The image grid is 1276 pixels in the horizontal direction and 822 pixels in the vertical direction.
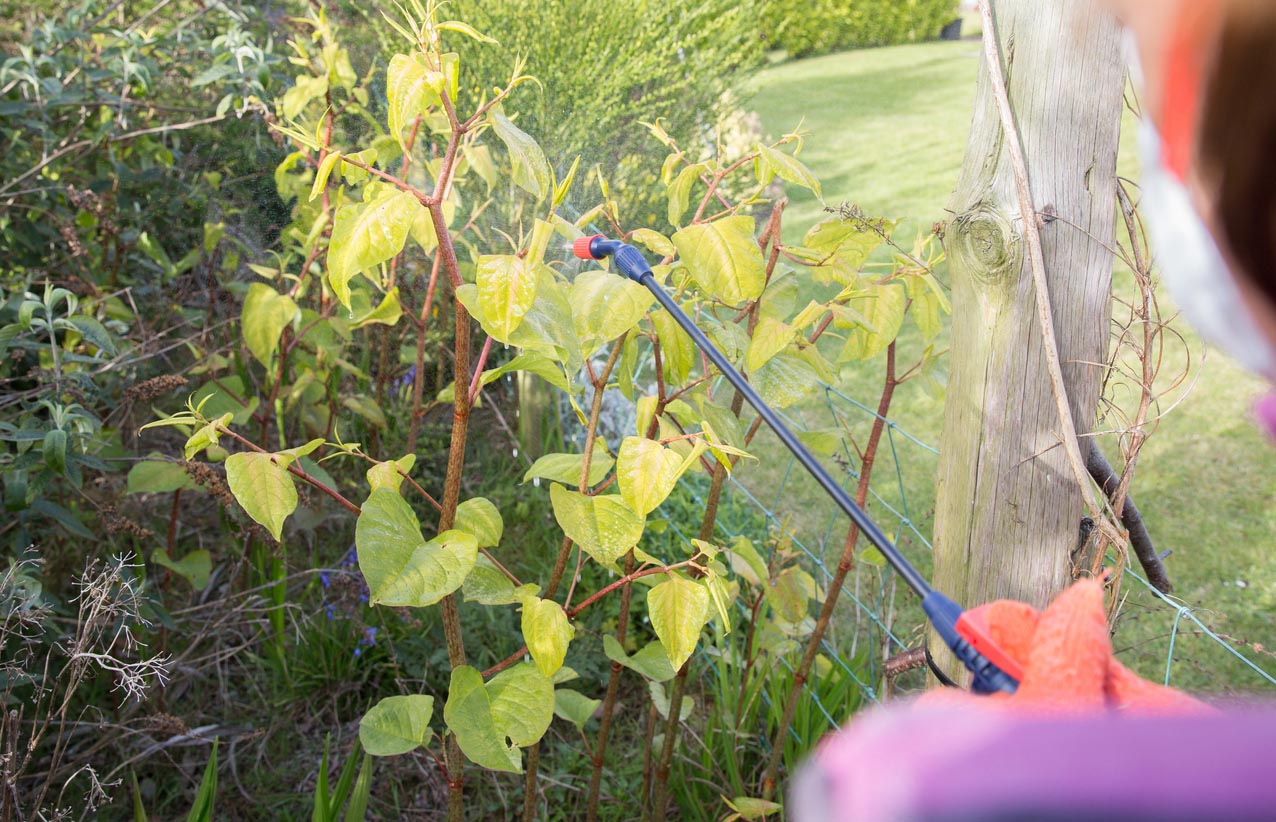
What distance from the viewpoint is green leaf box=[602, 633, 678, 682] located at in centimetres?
138

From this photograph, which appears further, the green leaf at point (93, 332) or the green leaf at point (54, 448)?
the green leaf at point (93, 332)

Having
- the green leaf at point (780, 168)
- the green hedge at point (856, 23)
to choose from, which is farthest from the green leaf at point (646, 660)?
the green hedge at point (856, 23)

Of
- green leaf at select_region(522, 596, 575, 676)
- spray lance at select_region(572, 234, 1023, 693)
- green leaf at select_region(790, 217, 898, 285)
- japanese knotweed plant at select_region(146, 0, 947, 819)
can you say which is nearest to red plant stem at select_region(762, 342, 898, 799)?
japanese knotweed plant at select_region(146, 0, 947, 819)

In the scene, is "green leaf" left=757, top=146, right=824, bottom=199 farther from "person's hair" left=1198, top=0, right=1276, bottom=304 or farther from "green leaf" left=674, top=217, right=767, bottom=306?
"person's hair" left=1198, top=0, right=1276, bottom=304

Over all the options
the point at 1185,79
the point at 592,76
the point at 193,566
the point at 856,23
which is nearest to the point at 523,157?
the point at 1185,79

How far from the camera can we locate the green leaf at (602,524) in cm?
115

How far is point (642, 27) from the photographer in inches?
153

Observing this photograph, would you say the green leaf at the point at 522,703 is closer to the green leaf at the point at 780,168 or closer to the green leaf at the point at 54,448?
the green leaf at the point at 780,168

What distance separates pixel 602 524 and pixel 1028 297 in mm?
605

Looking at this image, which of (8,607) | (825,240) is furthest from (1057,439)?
(8,607)

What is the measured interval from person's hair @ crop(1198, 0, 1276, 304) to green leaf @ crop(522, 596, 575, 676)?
2.91 ft

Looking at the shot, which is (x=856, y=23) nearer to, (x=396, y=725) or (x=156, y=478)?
(x=156, y=478)

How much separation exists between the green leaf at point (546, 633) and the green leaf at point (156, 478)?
0.95m

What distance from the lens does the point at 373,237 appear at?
0.99 m
